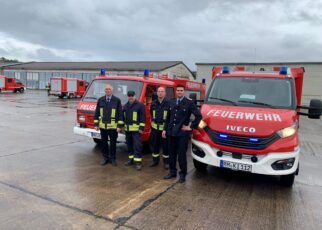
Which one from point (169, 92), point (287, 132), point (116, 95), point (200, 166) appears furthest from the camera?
point (169, 92)

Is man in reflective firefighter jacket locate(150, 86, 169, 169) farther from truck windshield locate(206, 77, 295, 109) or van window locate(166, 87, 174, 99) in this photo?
van window locate(166, 87, 174, 99)

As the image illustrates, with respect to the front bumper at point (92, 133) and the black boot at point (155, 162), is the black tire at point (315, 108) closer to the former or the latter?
the black boot at point (155, 162)

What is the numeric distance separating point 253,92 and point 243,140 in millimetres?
1427

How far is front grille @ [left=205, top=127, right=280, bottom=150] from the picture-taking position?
Result: 4629 mm

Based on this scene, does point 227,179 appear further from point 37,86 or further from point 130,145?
point 37,86

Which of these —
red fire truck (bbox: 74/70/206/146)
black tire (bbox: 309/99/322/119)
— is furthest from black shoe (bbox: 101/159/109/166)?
black tire (bbox: 309/99/322/119)

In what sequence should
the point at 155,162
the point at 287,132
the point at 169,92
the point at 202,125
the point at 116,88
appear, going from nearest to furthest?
1. the point at 287,132
2. the point at 202,125
3. the point at 155,162
4. the point at 116,88
5. the point at 169,92

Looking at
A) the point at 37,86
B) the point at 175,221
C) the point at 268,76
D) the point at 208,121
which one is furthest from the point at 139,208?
the point at 37,86

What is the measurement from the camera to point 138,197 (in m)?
4.48

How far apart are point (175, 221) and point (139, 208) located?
0.61m

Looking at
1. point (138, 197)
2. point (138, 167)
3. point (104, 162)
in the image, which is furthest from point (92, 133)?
point (138, 197)

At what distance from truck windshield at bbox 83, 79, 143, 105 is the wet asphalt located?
1.60 meters

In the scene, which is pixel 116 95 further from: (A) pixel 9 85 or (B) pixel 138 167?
(A) pixel 9 85

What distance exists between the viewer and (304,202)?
4.61 metres
